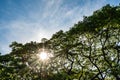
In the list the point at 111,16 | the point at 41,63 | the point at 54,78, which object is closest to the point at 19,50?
the point at 41,63

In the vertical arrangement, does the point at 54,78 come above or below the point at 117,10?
below

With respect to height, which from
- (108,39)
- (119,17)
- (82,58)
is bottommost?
(82,58)

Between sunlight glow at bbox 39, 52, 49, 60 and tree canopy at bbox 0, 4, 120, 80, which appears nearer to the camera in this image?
tree canopy at bbox 0, 4, 120, 80

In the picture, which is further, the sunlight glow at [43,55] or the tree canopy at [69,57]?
the sunlight glow at [43,55]

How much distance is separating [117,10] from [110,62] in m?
9.01

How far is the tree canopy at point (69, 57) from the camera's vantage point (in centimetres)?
3194

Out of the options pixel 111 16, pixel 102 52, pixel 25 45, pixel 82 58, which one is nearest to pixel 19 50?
pixel 25 45

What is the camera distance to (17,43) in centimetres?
3684

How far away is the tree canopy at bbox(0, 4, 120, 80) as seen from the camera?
31938 millimetres

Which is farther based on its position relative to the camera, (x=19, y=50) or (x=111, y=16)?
(x=19, y=50)

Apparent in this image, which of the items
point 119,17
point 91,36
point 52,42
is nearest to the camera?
point 119,17

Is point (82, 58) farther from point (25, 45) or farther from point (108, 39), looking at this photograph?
point (25, 45)

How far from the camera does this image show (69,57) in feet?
121

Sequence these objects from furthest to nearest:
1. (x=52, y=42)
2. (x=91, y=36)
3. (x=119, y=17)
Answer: (x=52, y=42) < (x=91, y=36) < (x=119, y=17)
